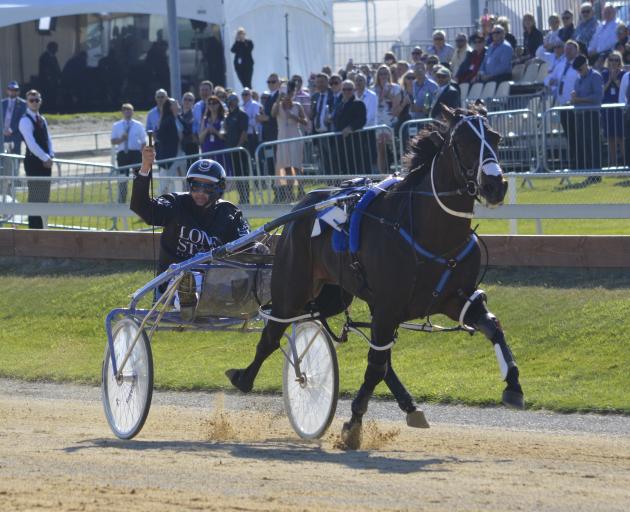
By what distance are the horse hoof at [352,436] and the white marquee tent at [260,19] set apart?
49.7ft

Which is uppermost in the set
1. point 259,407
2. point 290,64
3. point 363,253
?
point 290,64

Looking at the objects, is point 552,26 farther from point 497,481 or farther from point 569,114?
point 497,481

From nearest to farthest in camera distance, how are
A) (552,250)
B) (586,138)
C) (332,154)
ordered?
(552,250)
(586,138)
(332,154)

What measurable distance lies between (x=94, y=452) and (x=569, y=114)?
9.04 metres

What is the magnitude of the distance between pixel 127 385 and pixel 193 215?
1.20m

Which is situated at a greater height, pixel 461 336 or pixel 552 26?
pixel 552 26

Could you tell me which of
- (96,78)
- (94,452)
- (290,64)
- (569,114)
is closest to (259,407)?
(94,452)

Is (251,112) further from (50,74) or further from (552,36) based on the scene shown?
(50,74)

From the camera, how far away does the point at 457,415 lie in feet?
31.1

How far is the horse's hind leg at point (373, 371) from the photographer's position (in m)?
7.64

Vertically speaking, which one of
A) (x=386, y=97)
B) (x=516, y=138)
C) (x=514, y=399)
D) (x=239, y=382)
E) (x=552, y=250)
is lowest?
(x=239, y=382)

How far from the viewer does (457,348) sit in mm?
11219

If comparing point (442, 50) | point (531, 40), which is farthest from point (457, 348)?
point (531, 40)

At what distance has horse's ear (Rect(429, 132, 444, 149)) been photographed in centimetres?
768
